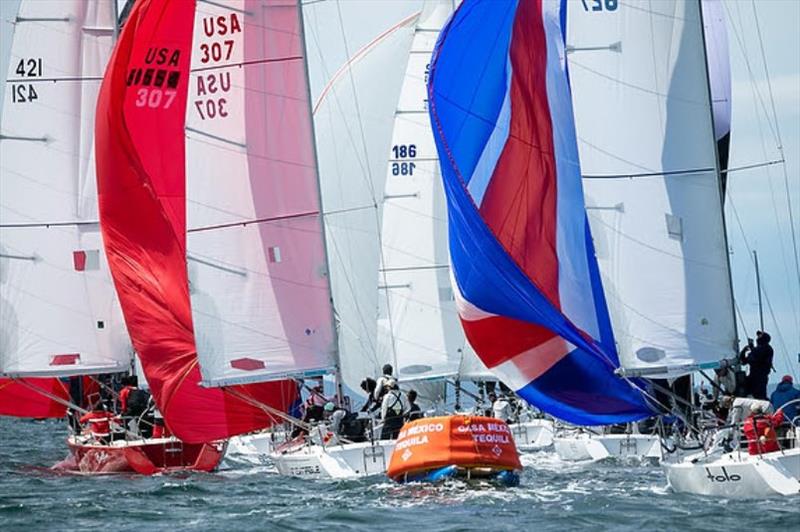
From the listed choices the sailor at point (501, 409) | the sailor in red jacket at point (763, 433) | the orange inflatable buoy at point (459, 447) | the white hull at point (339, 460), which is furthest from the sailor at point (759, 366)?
the sailor at point (501, 409)

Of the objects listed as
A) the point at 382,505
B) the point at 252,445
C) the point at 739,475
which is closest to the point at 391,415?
the point at 382,505

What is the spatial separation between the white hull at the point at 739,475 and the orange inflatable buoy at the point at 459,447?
6.22 ft

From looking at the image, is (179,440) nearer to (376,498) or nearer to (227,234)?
(227,234)

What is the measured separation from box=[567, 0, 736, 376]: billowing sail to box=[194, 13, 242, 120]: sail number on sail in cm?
610

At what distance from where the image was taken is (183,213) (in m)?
28.8

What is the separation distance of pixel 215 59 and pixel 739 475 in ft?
33.4

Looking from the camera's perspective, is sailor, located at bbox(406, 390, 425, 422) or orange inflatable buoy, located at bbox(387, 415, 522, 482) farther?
sailor, located at bbox(406, 390, 425, 422)

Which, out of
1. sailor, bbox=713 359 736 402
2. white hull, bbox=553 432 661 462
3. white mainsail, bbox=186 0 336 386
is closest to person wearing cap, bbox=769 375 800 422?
sailor, bbox=713 359 736 402

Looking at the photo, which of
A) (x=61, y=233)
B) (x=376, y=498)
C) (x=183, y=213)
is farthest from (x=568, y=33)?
(x=61, y=233)

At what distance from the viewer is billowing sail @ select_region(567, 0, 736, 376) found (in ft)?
73.4

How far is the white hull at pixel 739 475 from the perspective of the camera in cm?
1981

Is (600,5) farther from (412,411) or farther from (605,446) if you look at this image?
(605,446)

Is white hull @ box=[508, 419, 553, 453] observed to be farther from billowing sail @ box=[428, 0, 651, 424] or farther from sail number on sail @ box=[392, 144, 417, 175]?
billowing sail @ box=[428, 0, 651, 424]

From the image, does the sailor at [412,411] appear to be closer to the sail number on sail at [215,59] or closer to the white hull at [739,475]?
the white hull at [739,475]
